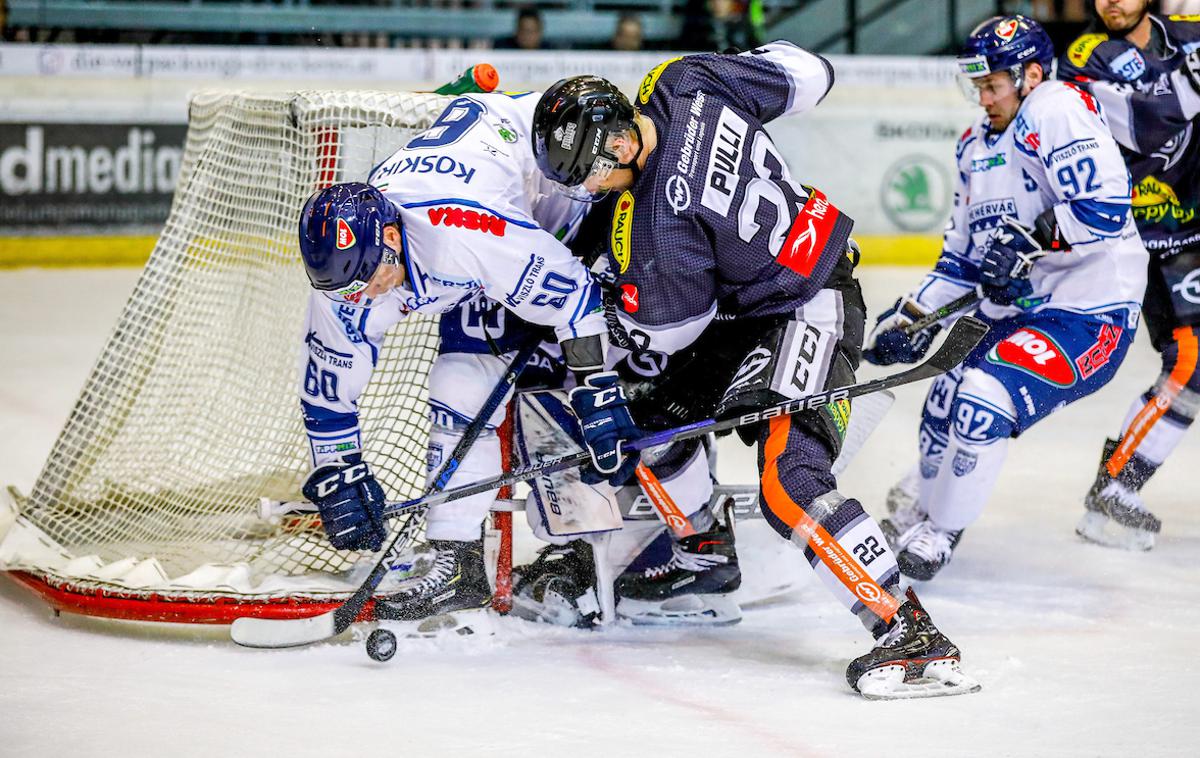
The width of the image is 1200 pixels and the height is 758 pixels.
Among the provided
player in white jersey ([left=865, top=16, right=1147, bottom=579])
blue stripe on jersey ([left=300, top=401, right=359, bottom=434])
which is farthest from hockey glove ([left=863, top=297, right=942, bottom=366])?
blue stripe on jersey ([left=300, top=401, right=359, bottom=434])

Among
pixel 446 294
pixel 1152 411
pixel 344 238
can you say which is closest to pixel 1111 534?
pixel 1152 411

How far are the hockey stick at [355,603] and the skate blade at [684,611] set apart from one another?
19.8 inches

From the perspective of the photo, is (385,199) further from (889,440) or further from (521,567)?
(889,440)

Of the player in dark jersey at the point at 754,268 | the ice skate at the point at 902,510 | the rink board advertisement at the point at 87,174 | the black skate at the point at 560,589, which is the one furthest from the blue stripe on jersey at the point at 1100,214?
the rink board advertisement at the point at 87,174

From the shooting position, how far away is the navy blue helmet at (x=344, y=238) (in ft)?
7.96

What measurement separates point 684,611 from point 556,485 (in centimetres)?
39

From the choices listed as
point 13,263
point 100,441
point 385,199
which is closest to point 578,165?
point 385,199

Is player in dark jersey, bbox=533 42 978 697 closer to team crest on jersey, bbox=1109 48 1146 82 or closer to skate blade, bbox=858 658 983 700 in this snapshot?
skate blade, bbox=858 658 983 700

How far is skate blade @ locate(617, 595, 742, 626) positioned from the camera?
2.98 m

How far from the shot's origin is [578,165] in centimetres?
251

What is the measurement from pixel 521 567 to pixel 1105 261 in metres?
1.53

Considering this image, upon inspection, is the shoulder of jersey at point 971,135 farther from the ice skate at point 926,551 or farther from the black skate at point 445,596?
the black skate at point 445,596

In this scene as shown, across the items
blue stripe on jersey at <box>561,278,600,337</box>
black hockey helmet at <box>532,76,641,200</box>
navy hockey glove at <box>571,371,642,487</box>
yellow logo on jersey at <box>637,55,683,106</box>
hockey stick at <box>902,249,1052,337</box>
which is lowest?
navy hockey glove at <box>571,371,642,487</box>

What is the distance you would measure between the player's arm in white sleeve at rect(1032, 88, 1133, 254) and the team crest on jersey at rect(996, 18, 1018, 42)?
0.19 metres
